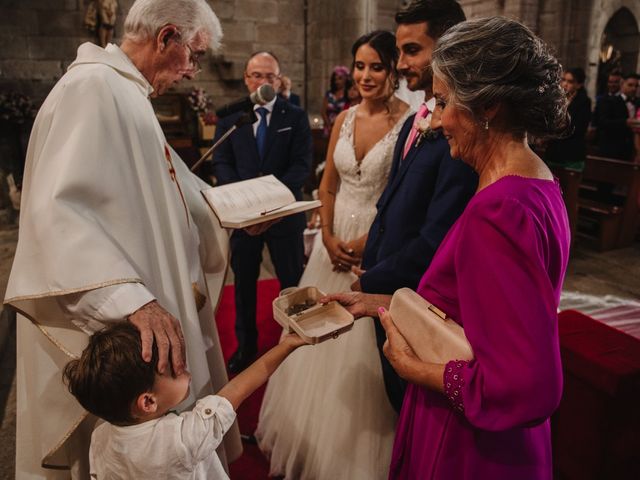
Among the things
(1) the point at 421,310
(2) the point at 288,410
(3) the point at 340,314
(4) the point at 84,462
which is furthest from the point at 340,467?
(1) the point at 421,310

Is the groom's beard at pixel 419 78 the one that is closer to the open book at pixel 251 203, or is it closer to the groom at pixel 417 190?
the groom at pixel 417 190

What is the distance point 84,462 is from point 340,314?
3.41ft

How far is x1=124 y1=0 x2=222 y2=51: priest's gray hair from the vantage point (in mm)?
1670

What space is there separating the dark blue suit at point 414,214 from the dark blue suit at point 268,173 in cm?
148

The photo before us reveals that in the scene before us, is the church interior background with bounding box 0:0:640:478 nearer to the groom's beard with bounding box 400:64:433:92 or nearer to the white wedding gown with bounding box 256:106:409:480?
the white wedding gown with bounding box 256:106:409:480

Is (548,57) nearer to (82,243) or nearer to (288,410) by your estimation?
(82,243)

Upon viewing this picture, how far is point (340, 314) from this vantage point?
5.16 ft

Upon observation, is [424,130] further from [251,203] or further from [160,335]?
[160,335]

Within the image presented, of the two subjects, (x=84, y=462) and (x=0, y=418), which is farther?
(x=0, y=418)

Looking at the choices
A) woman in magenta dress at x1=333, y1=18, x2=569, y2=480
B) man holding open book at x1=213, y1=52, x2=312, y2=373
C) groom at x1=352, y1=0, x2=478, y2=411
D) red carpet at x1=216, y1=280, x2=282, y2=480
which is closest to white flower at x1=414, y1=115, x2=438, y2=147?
groom at x1=352, y1=0, x2=478, y2=411

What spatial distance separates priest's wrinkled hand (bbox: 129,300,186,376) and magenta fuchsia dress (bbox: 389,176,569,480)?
2.19ft

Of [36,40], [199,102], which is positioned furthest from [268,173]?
[36,40]

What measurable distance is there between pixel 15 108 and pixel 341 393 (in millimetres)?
7042

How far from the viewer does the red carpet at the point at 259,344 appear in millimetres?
2422
